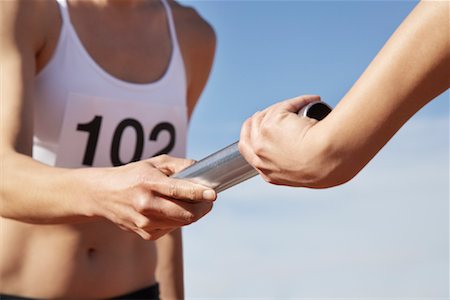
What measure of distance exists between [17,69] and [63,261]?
23.1 inches

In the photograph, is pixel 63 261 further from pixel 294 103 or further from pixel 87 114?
pixel 294 103

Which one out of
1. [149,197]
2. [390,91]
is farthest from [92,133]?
[390,91]

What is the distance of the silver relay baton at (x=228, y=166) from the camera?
4.77 ft

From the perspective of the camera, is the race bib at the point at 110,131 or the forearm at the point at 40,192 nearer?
the forearm at the point at 40,192

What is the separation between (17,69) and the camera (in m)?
2.15

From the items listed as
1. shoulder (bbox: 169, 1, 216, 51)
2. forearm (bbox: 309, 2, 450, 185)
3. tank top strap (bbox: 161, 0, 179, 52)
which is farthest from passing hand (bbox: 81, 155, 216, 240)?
shoulder (bbox: 169, 1, 216, 51)

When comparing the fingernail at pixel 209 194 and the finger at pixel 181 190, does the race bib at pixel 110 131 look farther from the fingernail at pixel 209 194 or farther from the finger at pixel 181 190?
the fingernail at pixel 209 194

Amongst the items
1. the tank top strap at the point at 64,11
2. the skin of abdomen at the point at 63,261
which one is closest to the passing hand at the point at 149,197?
the skin of abdomen at the point at 63,261

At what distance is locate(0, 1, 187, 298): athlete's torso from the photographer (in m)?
2.27

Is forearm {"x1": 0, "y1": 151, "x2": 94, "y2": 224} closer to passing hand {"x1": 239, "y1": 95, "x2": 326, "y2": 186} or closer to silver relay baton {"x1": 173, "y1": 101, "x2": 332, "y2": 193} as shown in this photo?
silver relay baton {"x1": 173, "y1": 101, "x2": 332, "y2": 193}

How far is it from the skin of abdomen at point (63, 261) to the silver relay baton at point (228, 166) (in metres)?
0.87

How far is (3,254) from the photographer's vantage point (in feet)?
7.36

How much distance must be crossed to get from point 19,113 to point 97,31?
0.54 metres

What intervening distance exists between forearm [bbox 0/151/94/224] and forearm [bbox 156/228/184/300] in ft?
2.18
